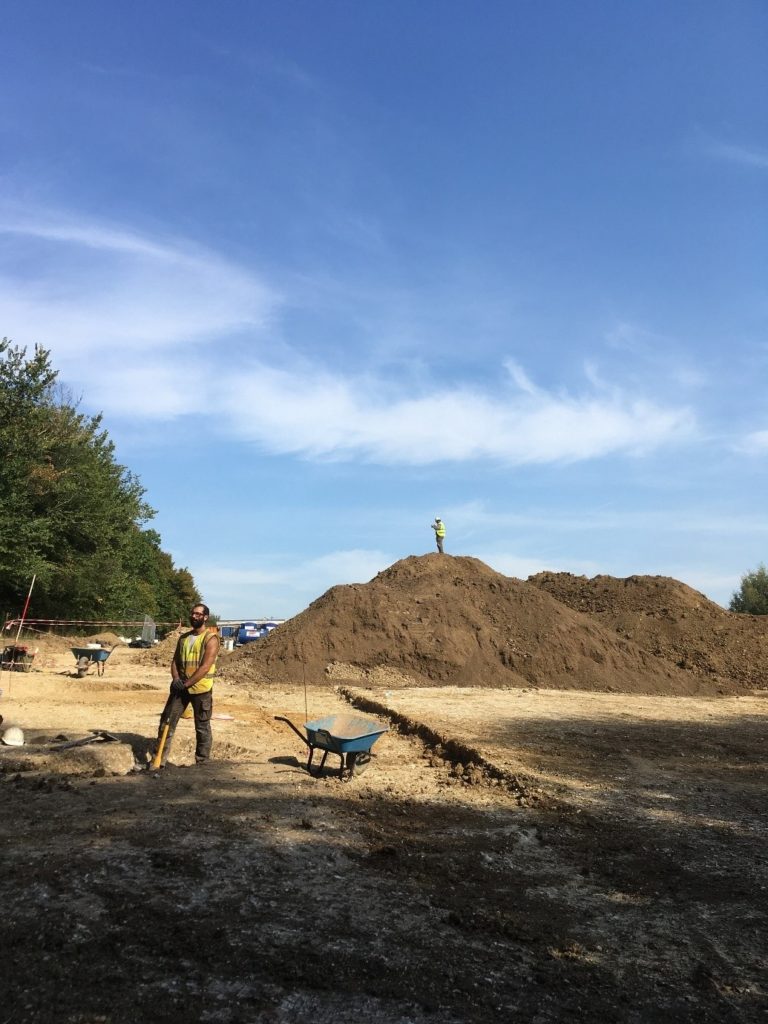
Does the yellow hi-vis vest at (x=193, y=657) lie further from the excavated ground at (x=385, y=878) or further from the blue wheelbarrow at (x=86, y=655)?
the blue wheelbarrow at (x=86, y=655)

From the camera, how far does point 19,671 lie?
62.2ft

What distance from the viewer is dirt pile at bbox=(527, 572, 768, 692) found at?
24484 millimetres

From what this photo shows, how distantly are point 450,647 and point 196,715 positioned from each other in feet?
50.2

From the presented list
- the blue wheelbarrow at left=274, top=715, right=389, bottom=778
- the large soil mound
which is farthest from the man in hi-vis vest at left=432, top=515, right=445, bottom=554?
the blue wheelbarrow at left=274, top=715, right=389, bottom=778

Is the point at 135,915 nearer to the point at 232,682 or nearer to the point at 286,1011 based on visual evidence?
the point at 286,1011

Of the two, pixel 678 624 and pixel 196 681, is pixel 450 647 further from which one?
pixel 196 681

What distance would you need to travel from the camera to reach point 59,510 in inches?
1271

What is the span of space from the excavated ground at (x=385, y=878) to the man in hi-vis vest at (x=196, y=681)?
38 centimetres

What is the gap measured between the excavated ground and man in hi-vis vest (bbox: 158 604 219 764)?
38cm

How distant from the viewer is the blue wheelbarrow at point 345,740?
7586mm

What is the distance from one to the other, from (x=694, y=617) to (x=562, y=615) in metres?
6.38

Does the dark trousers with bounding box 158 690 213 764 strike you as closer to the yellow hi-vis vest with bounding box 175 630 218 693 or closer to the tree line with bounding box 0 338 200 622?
the yellow hi-vis vest with bounding box 175 630 218 693

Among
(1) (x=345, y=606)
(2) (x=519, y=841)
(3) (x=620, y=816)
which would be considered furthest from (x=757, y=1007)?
(1) (x=345, y=606)

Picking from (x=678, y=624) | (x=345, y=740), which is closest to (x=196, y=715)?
(x=345, y=740)
